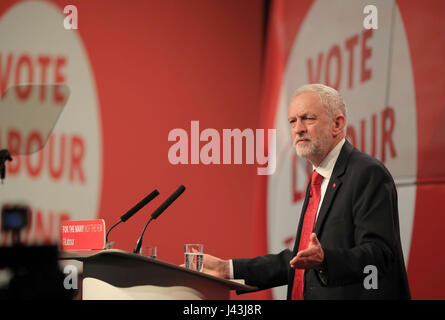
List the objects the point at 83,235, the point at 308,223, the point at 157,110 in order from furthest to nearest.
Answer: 1. the point at 157,110
2. the point at 308,223
3. the point at 83,235

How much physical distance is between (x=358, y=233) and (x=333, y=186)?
23 centimetres

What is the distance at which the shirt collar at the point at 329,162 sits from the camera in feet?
7.37

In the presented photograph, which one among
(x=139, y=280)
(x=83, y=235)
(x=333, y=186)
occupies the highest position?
(x=333, y=186)

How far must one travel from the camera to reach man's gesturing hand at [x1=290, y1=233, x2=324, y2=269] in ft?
5.46

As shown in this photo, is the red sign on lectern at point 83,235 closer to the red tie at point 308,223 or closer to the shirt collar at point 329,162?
the red tie at point 308,223

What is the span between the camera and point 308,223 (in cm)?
223

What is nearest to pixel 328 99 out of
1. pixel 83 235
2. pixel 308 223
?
pixel 308 223

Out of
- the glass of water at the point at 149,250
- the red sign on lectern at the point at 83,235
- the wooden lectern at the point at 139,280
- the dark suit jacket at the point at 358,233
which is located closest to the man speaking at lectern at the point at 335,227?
the dark suit jacket at the point at 358,233

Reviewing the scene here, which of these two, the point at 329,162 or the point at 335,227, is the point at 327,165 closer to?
the point at 329,162

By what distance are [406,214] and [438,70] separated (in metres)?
0.69

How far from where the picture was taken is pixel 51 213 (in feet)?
12.9

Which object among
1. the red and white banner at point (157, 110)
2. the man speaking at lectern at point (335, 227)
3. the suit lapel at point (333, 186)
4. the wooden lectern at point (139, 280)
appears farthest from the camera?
the red and white banner at point (157, 110)

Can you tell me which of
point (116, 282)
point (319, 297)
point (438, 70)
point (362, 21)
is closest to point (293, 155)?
point (362, 21)

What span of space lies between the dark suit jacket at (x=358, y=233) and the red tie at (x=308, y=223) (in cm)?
3
